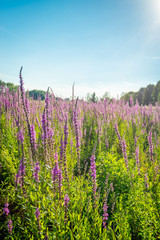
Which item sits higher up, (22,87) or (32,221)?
(22,87)

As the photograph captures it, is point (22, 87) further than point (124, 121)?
No

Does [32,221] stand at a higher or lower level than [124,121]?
lower

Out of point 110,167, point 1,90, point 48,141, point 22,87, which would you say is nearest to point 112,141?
point 110,167

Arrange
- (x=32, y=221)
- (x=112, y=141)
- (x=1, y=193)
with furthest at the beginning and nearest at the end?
(x=112, y=141), (x=1, y=193), (x=32, y=221)

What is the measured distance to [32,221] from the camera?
6.40 ft

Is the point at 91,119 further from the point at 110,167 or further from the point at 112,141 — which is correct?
the point at 110,167

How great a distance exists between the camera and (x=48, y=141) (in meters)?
2.06

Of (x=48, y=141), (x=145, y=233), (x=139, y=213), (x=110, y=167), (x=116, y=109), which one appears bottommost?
(x=145, y=233)

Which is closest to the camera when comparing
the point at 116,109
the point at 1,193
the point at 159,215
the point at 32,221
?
the point at 32,221

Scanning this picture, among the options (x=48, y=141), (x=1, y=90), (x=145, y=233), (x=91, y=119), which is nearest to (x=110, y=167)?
(x=145, y=233)

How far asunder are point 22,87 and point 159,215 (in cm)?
330

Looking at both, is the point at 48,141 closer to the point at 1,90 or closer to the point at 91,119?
the point at 91,119

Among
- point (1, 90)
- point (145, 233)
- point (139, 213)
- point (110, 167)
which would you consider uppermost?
point (1, 90)

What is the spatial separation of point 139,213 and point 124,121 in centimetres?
477
